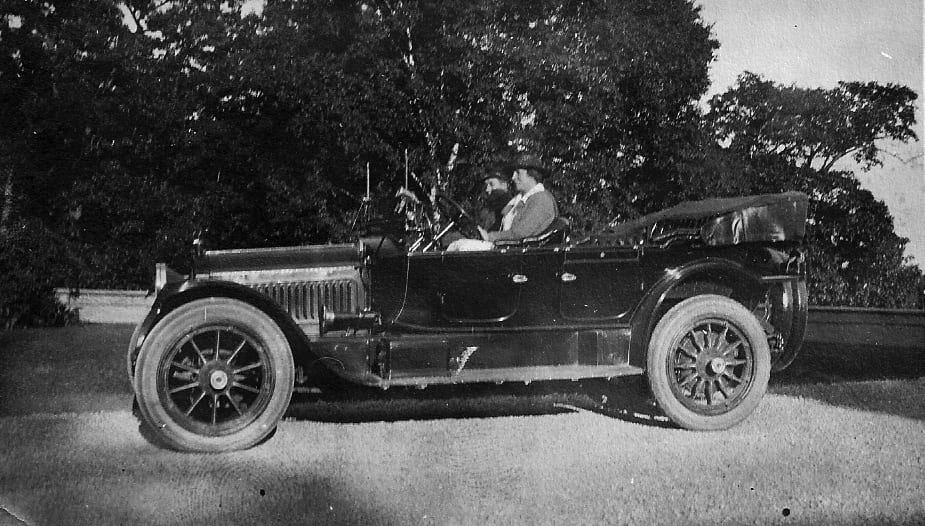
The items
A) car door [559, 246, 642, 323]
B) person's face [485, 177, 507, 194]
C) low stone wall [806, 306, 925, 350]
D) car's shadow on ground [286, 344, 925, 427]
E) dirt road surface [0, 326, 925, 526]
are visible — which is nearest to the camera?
dirt road surface [0, 326, 925, 526]

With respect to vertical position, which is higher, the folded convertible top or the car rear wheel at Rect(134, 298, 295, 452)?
the folded convertible top

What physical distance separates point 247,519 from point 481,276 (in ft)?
5.53

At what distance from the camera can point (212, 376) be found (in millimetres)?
3436

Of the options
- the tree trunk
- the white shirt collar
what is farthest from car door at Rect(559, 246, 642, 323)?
the tree trunk

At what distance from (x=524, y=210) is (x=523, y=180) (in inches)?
9.3

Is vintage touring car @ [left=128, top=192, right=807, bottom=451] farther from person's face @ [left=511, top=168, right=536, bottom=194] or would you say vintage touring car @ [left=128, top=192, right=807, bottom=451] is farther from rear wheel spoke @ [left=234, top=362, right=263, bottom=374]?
person's face @ [left=511, top=168, right=536, bottom=194]

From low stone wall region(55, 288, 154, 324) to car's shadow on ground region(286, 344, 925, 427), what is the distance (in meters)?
2.30

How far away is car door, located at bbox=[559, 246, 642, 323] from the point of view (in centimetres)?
378

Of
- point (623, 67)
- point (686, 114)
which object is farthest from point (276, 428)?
point (686, 114)

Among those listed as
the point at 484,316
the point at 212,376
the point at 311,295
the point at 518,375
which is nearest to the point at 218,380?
the point at 212,376

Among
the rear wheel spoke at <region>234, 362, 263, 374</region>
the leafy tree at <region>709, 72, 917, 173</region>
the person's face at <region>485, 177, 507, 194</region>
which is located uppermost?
the leafy tree at <region>709, 72, 917, 173</region>

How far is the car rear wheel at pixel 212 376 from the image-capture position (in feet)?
11.0

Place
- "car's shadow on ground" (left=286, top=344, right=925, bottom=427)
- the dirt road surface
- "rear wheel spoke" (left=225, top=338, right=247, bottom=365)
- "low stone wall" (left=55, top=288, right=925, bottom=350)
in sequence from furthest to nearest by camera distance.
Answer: "low stone wall" (left=55, top=288, right=925, bottom=350), "car's shadow on ground" (left=286, top=344, right=925, bottom=427), "rear wheel spoke" (left=225, top=338, right=247, bottom=365), the dirt road surface

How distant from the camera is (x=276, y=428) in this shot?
3.78 meters
